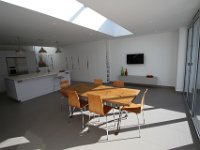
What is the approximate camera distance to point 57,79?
6.02 m

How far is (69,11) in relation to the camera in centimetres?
299

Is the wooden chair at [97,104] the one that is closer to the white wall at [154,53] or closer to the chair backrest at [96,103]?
the chair backrest at [96,103]

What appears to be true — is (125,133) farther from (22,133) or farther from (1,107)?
(1,107)

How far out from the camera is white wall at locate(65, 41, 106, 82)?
712 cm

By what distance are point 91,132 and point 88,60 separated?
5.57 meters

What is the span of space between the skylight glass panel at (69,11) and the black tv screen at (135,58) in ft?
6.82


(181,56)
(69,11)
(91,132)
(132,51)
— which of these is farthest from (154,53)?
(91,132)

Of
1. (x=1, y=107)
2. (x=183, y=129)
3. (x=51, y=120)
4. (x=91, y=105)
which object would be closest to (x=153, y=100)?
(x=183, y=129)

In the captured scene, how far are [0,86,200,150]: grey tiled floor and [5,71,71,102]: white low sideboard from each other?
1.11 m

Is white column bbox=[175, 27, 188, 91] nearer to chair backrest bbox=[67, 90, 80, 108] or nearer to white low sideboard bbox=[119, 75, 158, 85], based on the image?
white low sideboard bbox=[119, 75, 158, 85]

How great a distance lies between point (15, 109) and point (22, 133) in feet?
5.66

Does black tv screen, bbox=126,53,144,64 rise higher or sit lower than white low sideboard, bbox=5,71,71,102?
higher

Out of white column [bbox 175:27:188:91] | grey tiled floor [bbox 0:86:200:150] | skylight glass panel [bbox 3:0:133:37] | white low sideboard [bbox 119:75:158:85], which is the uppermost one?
skylight glass panel [bbox 3:0:133:37]

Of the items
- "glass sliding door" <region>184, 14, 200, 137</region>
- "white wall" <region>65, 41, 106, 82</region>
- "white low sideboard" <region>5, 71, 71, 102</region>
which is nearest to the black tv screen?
"white wall" <region>65, 41, 106, 82</region>
